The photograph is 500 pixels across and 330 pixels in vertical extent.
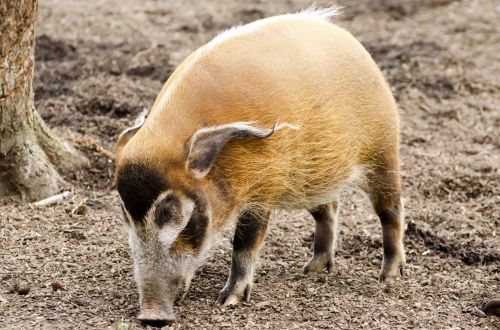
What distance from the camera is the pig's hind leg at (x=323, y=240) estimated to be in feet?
17.8

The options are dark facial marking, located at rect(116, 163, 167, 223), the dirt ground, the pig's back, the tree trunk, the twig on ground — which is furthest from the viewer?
the twig on ground

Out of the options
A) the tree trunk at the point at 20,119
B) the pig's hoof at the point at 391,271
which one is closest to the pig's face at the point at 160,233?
the pig's hoof at the point at 391,271

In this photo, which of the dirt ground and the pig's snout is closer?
the pig's snout

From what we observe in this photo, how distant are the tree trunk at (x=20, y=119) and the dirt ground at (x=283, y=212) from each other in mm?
159

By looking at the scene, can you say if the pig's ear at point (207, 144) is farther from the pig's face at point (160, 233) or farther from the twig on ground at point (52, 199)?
the twig on ground at point (52, 199)

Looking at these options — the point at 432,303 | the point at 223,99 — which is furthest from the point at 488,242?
the point at 223,99

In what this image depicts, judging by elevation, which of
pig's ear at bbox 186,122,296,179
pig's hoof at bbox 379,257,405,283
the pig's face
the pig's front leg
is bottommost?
pig's hoof at bbox 379,257,405,283

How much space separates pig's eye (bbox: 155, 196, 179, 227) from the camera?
13.9ft

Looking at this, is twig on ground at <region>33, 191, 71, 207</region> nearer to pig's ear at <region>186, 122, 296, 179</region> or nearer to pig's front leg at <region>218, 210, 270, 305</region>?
pig's front leg at <region>218, 210, 270, 305</region>

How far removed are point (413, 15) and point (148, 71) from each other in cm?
411

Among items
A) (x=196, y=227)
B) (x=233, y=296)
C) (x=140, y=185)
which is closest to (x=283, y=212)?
(x=233, y=296)

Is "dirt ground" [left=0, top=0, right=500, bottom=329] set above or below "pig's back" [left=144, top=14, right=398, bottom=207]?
below

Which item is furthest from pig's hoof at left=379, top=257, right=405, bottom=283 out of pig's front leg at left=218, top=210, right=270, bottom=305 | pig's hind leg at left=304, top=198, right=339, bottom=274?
pig's front leg at left=218, top=210, right=270, bottom=305

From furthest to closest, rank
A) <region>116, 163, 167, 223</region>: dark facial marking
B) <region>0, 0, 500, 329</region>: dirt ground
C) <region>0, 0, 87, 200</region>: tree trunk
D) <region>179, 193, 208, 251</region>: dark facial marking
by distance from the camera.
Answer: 1. <region>0, 0, 87, 200</region>: tree trunk
2. <region>0, 0, 500, 329</region>: dirt ground
3. <region>179, 193, 208, 251</region>: dark facial marking
4. <region>116, 163, 167, 223</region>: dark facial marking
